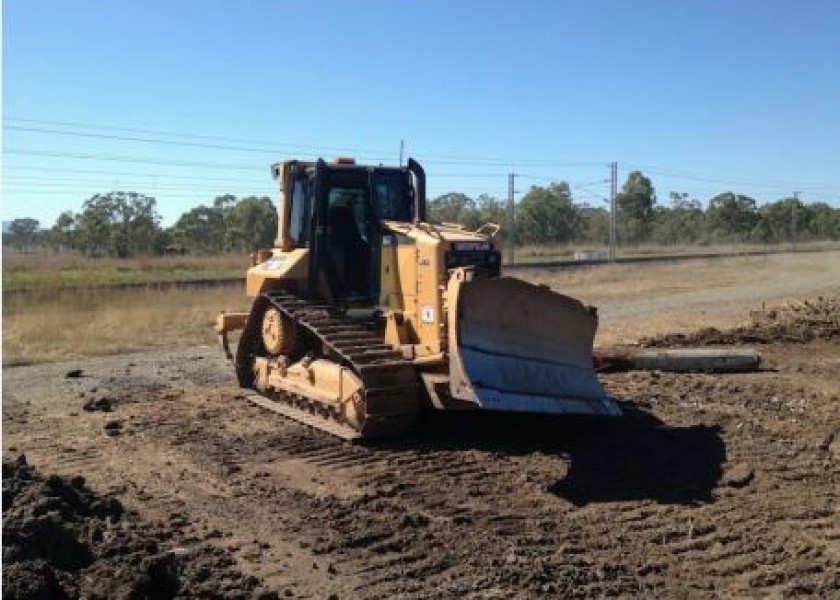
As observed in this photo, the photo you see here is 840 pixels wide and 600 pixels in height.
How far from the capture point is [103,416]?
32.2ft

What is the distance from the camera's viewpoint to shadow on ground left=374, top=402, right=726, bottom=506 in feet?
21.7

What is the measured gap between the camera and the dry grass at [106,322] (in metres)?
15.9

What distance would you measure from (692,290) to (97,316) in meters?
17.4

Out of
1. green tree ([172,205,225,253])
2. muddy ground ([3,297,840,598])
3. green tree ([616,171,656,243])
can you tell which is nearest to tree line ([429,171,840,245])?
green tree ([616,171,656,243])

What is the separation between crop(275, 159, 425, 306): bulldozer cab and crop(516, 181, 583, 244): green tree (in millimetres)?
53444

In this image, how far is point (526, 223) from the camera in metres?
63.6

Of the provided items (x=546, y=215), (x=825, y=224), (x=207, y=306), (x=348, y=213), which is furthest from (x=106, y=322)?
(x=825, y=224)

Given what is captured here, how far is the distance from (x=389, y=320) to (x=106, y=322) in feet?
36.3

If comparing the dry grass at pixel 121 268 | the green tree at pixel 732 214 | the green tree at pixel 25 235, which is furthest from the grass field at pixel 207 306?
the green tree at pixel 732 214

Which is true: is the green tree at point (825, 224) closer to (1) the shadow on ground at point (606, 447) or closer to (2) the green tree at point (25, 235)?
(2) the green tree at point (25, 235)

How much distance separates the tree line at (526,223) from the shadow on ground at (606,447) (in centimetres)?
2331

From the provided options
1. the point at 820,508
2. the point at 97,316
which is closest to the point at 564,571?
the point at 820,508

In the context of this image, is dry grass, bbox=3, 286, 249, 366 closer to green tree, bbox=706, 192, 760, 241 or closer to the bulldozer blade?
the bulldozer blade

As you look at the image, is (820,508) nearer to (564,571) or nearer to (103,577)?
(564,571)
